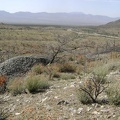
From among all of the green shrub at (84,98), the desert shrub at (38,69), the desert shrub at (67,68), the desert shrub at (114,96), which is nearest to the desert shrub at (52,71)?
the desert shrub at (38,69)

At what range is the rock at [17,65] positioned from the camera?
14.1m

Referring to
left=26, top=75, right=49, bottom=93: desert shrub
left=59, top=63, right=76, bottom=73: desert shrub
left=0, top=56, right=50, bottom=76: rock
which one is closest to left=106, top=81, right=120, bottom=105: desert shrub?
left=26, top=75, right=49, bottom=93: desert shrub

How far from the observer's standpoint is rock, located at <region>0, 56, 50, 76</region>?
1407 centimetres

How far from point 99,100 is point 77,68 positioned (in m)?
6.74

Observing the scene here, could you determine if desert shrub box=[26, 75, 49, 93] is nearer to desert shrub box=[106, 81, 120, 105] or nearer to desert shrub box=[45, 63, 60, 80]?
desert shrub box=[45, 63, 60, 80]

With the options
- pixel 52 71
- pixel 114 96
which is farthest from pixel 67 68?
pixel 114 96

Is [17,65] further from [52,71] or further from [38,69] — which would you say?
[52,71]

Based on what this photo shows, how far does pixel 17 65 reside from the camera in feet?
48.3

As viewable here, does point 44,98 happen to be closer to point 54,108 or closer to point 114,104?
point 54,108

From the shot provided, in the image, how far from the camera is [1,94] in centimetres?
1078

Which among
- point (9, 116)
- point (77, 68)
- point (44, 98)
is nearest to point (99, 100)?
point (44, 98)

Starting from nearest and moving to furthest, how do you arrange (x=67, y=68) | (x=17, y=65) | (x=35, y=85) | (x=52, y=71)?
(x=35, y=85) < (x=52, y=71) < (x=17, y=65) < (x=67, y=68)

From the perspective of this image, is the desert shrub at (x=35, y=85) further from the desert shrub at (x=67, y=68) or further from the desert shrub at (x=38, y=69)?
the desert shrub at (x=67, y=68)

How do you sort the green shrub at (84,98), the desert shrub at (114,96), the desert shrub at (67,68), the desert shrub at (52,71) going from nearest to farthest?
the desert shrub at (114,96)
the green shrub at (84,98)
the desert shrub at (52,71)
the desert shrub at (67,68)
